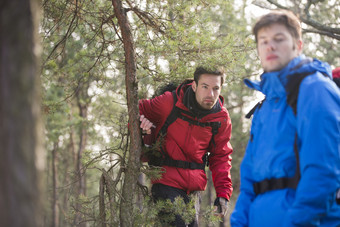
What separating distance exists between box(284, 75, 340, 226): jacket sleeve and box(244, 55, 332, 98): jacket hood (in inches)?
9.0

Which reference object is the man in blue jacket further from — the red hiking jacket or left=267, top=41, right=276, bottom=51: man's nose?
the red hiking jacket

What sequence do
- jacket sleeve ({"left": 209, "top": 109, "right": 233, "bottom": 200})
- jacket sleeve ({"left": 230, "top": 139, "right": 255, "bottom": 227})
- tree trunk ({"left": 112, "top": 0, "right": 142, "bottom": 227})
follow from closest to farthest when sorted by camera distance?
1. jacket sleeve ({"left": 230, "top": 139, "right": 255, "bottom": 227})
2. tree trunk ({"left": 112, "top": 0, "right": 142, "bottom": 227})
3. jacket sleeve ({"left": 209, "top": 109, "right": 233, "bottom": 200})

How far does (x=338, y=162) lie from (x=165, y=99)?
297cm

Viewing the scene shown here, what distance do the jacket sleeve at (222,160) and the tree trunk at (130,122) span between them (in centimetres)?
118

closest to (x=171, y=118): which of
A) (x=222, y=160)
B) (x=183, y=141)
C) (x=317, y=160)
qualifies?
(x=183, y=141)

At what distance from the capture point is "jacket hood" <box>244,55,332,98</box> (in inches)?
96.9

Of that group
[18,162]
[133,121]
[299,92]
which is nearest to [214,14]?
[133,121]

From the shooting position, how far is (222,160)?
16.9 feet

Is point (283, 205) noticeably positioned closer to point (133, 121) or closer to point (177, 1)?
point (133, 121)

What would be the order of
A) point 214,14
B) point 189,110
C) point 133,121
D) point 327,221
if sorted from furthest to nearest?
point 214,14 < point 189,110 < point 133,121 < point 327,221

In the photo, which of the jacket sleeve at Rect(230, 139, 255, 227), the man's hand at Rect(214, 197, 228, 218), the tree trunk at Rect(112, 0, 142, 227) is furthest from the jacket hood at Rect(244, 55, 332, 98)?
the man's hand at Rect(214, 197, 228, 218)

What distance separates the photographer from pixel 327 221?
230 cm

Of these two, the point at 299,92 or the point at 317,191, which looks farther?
the point at 299,92

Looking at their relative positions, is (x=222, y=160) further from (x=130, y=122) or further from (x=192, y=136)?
(x=130, y=122)
